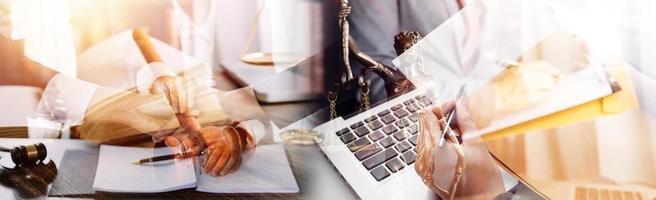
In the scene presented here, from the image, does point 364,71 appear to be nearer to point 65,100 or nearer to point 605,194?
point 605,194

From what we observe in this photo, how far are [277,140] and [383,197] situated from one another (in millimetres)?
247

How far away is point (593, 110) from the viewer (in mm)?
1053

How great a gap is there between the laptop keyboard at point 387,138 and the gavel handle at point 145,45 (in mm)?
409

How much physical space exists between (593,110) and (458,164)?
252mm

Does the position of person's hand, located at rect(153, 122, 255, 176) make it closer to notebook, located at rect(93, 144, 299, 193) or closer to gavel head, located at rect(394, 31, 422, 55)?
notebook, located at rect(93, 144, 299, 193)

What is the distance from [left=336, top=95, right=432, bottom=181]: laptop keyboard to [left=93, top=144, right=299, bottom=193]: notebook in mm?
151

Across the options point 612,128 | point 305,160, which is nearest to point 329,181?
point 305,160

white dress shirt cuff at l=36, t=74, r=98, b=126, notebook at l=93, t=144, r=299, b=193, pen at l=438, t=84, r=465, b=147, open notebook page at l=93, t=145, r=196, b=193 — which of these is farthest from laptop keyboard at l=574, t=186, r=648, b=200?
white dress shirt cuff at l=36, t=74, r=98, b=126

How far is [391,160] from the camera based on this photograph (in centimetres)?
110

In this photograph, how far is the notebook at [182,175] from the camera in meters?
1.14

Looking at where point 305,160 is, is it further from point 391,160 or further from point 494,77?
point 494,77

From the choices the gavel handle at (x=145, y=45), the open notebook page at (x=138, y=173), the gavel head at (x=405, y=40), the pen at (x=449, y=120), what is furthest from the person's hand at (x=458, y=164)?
the gavel handle at (x=145, y=45)

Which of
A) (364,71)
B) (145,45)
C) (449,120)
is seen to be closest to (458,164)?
(449,120)

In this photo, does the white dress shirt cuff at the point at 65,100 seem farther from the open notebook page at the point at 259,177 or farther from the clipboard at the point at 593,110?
the clipboard at the point at 593,110
